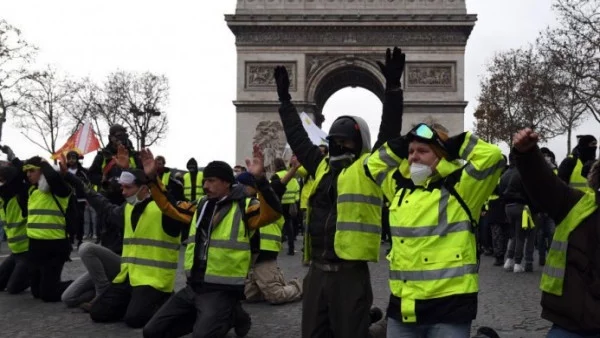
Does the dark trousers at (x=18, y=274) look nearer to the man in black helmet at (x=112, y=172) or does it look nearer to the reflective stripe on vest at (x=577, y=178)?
the man in black helmet at (x=112, y=172)

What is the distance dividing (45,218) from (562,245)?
6.85m

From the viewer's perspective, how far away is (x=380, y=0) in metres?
36.1

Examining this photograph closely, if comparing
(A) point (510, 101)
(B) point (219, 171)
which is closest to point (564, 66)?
(A) point (510, 101)

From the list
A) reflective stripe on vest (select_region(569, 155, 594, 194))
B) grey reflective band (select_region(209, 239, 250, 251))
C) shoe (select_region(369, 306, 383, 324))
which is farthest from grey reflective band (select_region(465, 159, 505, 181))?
reflective stripe on vest (select_region(569, 155, 594, 194))

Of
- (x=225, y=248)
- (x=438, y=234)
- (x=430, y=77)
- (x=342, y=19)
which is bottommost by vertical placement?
(x=225, y=248)

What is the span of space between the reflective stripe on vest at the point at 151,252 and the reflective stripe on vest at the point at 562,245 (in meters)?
4.34

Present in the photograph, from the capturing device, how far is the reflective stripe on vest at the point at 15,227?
32.1 ft

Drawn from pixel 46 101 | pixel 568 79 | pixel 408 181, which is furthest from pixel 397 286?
pixel 46 101

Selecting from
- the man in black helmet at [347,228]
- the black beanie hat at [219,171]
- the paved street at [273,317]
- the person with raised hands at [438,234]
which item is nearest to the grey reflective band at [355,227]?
the man in black helmet at [347,228]

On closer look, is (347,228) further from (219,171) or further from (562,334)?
(219,171)

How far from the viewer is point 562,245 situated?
13.5 ft

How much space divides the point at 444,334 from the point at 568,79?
3427cm

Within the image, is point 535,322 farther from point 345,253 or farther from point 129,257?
point 129,257

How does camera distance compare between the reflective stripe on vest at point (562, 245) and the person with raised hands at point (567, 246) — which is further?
the reflective stripe on vest at point (562, 245)
